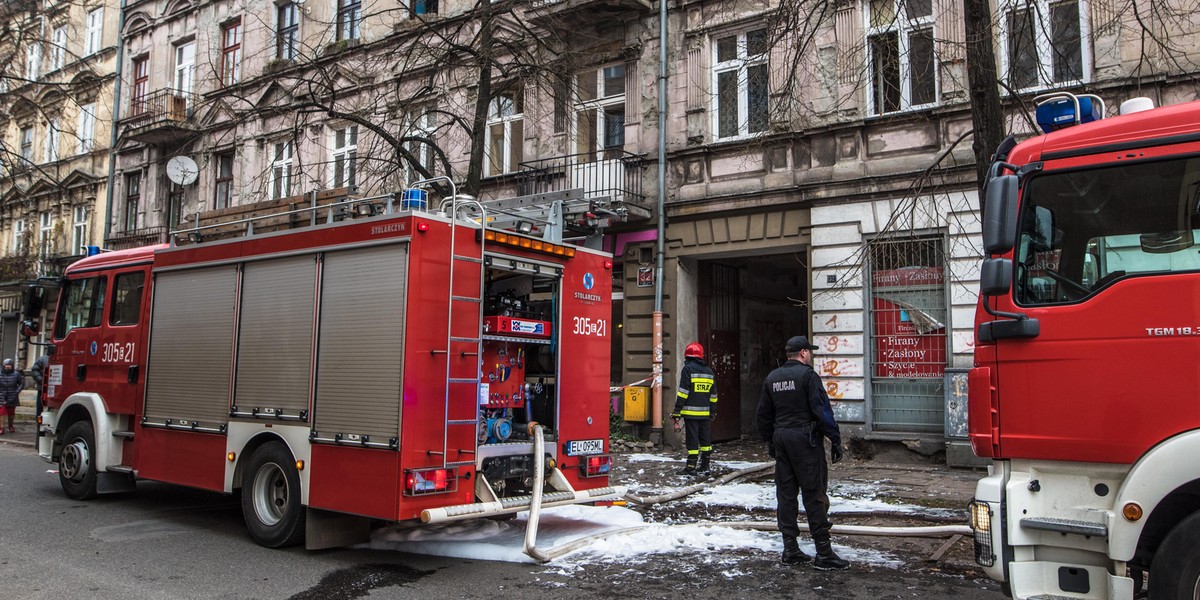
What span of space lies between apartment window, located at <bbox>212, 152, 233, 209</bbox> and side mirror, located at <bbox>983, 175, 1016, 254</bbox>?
22.4 meters

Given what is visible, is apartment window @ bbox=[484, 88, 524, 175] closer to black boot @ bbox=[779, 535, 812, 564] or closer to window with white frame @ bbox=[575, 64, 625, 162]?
window with white frame @ bbox=[575, 64, 625, 162]

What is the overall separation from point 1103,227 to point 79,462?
10.1 m

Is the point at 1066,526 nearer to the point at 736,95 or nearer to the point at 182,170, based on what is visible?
the point at 736,95

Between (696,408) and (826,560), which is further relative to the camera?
(696,408)

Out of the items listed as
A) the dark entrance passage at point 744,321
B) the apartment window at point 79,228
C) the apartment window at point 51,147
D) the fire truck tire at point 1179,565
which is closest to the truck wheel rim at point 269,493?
the fire truck tire at point 1179,565

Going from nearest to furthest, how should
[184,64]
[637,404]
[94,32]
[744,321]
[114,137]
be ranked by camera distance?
[637,404]
[744,321]
[184,64]
[114,137]
[94,32]

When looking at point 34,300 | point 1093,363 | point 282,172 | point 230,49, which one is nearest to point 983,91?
point 1093,363

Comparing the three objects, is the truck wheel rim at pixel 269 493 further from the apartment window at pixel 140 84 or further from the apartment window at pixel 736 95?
the apartment window at pixel 140 84

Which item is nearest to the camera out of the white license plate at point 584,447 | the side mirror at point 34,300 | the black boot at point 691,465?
the white license plate at point 584,447

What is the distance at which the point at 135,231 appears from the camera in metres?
25.5

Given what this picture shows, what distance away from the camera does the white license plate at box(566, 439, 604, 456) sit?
7805mm

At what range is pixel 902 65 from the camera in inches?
502

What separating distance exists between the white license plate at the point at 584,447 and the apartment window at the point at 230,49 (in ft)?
61.8

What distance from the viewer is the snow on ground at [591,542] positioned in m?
6.86
